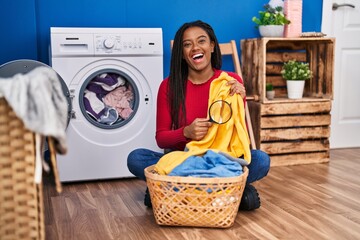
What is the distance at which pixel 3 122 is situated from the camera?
1250 millimetres

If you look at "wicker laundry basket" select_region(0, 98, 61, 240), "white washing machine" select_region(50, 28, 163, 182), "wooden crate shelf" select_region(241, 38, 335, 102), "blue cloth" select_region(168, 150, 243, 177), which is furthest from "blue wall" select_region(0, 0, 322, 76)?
"wicker laundry basket" select_region(0, 98, 61, 240)

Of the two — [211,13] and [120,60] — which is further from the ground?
[211,13]

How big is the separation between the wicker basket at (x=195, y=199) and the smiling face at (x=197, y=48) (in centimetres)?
54

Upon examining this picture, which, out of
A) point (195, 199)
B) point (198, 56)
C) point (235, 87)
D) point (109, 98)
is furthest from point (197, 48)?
point (109, 98)

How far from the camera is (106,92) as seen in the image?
2.71 metres

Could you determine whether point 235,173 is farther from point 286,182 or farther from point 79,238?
point 286,182

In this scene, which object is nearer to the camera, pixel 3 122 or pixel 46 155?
pixel 3 122

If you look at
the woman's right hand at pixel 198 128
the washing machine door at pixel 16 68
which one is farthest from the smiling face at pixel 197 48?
the washing machine door at pixel 16 68

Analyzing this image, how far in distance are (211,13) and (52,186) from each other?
5.04 feet

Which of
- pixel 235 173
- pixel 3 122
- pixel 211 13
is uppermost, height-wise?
pixel 211 13

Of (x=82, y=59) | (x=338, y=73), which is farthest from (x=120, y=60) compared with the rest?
(x=338, y=73)

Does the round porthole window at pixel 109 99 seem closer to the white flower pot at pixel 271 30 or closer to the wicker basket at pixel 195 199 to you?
the wicker basket at pixel 195 199

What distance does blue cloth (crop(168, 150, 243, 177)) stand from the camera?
184cm

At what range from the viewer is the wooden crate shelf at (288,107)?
302 centimetres
